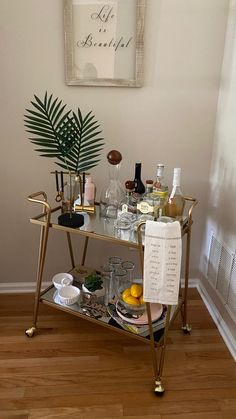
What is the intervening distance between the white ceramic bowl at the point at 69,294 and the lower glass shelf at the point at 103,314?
0.02m

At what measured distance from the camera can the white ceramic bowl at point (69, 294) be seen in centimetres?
160

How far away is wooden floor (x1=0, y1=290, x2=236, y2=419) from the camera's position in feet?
4.19

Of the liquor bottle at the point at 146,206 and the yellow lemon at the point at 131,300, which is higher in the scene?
the liquor bottle at the point at 146,206

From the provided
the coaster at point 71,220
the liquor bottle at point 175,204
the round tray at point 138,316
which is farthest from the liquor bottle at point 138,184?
the round tray at point 138,316

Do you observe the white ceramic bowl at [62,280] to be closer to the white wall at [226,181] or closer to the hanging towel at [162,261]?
the hanging towel at [162,261]

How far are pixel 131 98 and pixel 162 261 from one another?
0.96 metres

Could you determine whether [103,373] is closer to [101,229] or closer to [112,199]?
[101,229]

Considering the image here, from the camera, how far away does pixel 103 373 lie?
4.74 feet

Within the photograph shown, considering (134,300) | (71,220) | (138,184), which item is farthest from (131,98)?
(134,300)

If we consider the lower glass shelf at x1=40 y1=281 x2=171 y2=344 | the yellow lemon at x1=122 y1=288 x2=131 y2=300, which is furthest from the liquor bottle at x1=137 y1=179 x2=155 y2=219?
the lower glass shelf at x1=40 y1=281 x2=171 y2=344

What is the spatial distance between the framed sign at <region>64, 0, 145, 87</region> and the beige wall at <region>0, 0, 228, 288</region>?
50 millimetres

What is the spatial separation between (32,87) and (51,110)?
0.99 ft

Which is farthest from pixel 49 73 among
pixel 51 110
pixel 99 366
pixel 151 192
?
pixel 99 366

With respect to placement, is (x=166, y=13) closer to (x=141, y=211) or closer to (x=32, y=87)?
(x=32, y=87)
